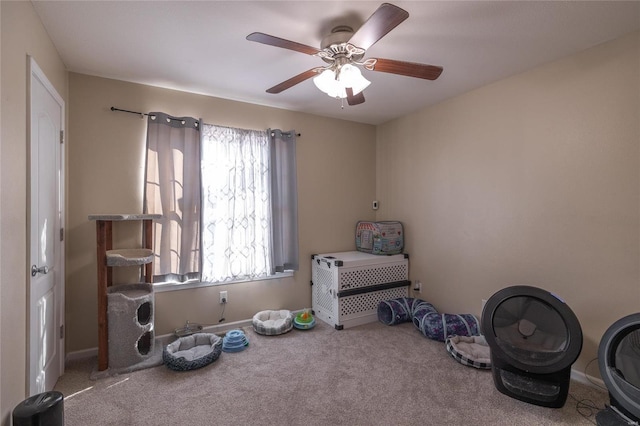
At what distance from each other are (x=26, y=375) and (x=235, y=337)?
1401 millimetres

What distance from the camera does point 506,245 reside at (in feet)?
8.64

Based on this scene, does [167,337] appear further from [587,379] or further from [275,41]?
[587,379]

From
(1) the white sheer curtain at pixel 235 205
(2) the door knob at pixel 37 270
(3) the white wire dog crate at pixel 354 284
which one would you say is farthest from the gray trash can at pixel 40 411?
(3) the white wire dog crate at pixel 354 284

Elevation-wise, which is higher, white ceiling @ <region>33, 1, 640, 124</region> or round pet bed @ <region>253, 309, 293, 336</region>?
white ceiling @ <region>33, 1, 640, 124</region>

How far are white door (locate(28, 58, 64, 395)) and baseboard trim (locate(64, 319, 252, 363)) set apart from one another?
211mm

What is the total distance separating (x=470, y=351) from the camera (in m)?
2.47

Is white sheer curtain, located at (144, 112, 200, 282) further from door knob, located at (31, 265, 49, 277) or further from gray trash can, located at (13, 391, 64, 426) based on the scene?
gray trash can, located at (13, 391, 64, 426)

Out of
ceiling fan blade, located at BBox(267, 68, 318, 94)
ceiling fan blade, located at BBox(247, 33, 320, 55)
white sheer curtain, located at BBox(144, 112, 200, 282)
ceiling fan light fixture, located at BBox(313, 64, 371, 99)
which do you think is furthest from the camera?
white sheer curtain, located at BBox(144, 112, 200, 282)

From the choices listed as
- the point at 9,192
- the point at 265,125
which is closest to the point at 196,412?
the point at 9,192

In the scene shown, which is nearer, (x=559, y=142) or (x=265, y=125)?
(x=559, y=142)

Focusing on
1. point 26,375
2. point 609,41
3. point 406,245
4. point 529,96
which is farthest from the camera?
point 406,245

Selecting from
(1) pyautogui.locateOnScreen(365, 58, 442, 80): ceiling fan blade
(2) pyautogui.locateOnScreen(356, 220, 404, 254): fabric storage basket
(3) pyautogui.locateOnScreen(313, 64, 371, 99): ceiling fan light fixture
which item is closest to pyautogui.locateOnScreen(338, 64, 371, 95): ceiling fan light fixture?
(3) pyautogui.locateOnScreen(313, 64, 371, 99): ceiling fan light fixture

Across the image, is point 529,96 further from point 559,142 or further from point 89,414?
point 89,414

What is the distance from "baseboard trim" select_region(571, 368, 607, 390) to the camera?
2061mm
